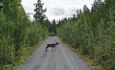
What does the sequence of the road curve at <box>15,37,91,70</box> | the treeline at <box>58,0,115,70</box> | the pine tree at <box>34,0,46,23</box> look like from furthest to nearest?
1. the pine tree at <box>34,0,46,23</box>
2. the road curve at <box>15,37,91,70</box>
3. the treeline at <box>58,0,115,70</box>

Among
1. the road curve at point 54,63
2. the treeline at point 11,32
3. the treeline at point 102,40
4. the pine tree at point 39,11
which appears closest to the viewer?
the treeline at point 102,40

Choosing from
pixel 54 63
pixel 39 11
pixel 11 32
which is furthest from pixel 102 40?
pixel 39 11

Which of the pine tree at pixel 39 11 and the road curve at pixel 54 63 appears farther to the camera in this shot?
the pine tree at pixel 39 11

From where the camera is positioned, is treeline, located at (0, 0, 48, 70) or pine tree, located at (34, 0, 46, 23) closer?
treeline, located at (0, 0, 48, 70)

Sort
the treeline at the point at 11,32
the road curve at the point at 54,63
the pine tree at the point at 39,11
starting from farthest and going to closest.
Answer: the pine tree at the point at 39,11 < the road curve at the point at 54,63 < the treeline at the point at 11,32

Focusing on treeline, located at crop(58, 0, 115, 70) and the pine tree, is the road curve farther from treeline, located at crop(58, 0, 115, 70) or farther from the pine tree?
the pine tree

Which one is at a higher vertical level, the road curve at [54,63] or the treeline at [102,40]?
the treeline at [102,40]

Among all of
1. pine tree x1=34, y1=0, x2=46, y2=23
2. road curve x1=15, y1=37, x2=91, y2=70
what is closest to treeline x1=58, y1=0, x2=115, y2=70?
road curve x1=15, y1=37, x2=91, y2=70

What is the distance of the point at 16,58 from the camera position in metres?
25.0

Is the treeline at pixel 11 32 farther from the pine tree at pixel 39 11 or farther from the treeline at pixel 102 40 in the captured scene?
the pine tree at pixel 39 11

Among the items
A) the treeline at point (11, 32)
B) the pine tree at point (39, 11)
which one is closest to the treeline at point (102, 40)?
the treeline at point (11, 32)

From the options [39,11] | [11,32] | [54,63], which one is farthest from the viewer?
[39,11]

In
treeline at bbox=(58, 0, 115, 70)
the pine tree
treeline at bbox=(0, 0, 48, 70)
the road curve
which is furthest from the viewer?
the pine tree

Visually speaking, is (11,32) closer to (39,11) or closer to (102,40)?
(102,40)
